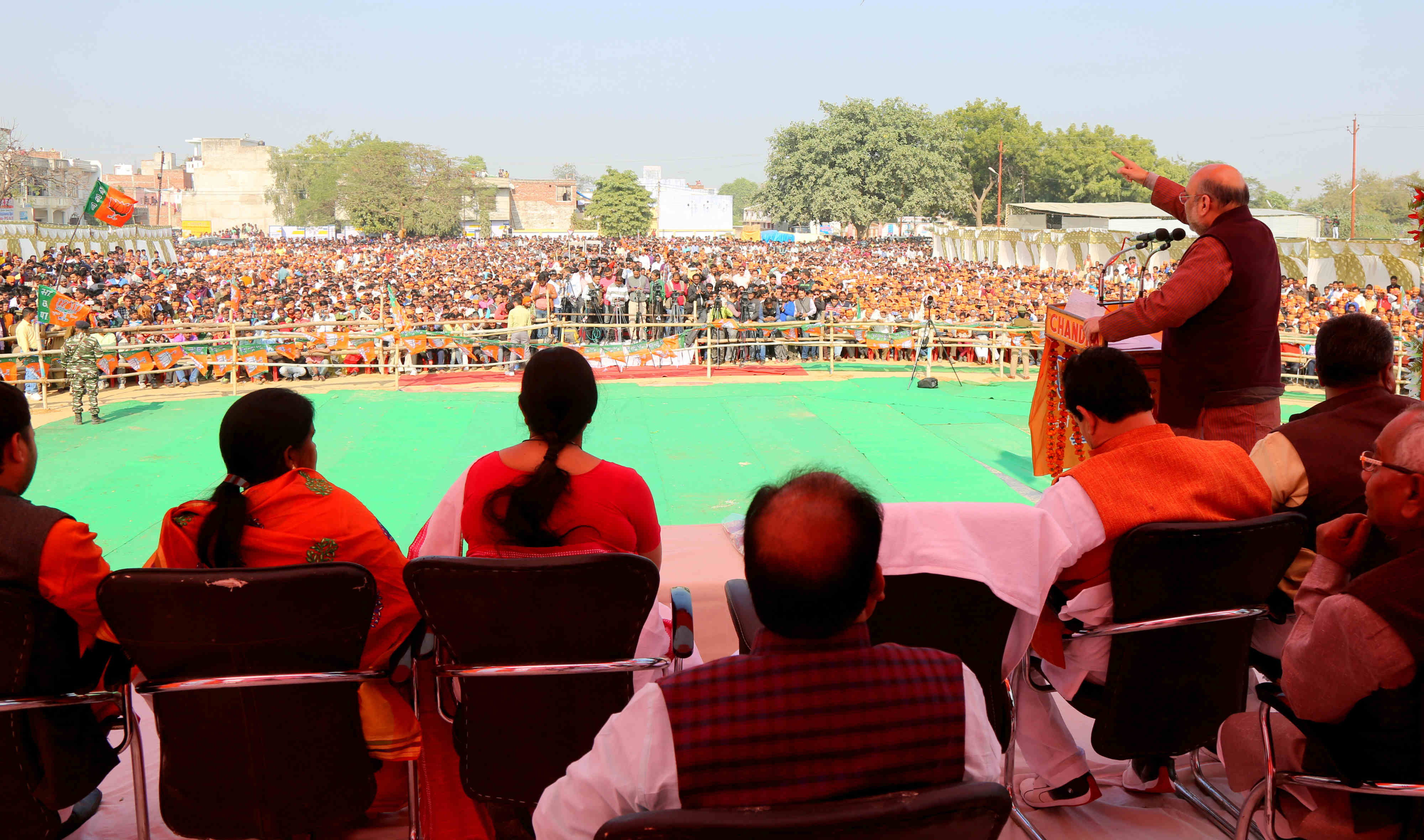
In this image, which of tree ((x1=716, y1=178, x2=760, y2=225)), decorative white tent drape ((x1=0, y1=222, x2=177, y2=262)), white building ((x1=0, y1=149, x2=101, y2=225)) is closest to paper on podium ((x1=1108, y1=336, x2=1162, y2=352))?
decorative white tent drape ((x1=0, y1=222, x2=177, y2=262))

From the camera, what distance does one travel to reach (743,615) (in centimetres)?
185

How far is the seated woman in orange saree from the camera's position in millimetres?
2035

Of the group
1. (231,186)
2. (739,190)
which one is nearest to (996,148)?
(231,186)

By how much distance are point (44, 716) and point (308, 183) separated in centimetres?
7967

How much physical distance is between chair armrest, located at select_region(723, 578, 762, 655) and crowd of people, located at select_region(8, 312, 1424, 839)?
257mm

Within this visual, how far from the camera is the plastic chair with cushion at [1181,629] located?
197 centimetres

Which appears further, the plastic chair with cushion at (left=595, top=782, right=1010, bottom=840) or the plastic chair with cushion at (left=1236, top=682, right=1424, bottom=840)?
the plastic chair with cushion at (left=1236, top=682, right=1424, bottom=840)

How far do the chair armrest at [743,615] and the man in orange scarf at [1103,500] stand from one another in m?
0.70

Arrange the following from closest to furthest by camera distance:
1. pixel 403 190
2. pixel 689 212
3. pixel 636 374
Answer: pixel 636 374 → pixel 403 190 → pixel 689 212

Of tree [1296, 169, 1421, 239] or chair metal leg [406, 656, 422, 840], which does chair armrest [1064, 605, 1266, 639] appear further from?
tree [1296, 169, 1421, 239]

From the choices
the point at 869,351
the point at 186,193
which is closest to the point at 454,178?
the point at 186,193

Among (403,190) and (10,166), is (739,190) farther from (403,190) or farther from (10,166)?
(10,166)

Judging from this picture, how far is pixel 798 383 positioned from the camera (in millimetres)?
12367

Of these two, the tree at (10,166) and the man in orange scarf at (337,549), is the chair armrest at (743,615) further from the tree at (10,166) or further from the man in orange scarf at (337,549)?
the tree at (10,166)
